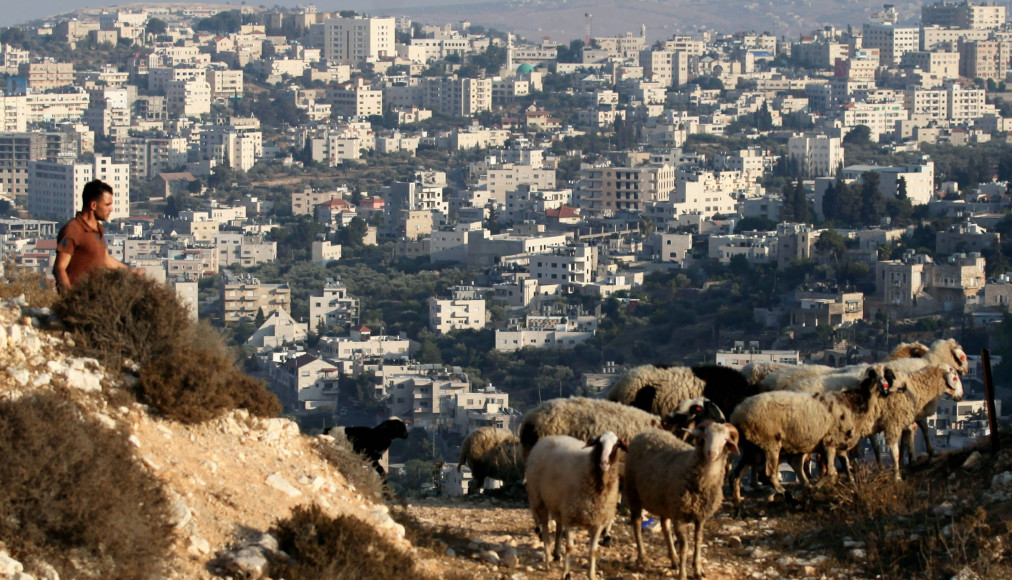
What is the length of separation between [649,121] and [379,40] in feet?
136

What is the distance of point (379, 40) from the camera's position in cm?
13262

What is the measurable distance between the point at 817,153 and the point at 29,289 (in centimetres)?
7694

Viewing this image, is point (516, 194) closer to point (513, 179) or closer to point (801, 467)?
point (513, 179)

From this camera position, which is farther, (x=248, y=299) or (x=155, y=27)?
A: (x=155, y=27)

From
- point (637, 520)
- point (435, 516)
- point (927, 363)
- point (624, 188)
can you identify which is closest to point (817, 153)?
point (624, 188)

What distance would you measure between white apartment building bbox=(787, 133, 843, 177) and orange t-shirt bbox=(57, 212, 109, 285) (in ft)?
245

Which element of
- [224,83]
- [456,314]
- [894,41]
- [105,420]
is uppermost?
[894,41]

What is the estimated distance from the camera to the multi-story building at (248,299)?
180ft

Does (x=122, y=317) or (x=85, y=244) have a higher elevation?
(x=85, y=244)

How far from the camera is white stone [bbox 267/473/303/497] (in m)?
6.64

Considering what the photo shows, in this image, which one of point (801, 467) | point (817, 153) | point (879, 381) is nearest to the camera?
point (801, 467)

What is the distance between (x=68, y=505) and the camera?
566 centimetres

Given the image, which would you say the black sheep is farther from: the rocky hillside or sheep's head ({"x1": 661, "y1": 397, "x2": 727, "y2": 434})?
sheep's head ({"x1": 661, "y1": 397, "x2": 727, "y2": 434})

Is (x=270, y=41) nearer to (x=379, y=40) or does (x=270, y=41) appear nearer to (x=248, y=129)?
(x=379, y=40)
